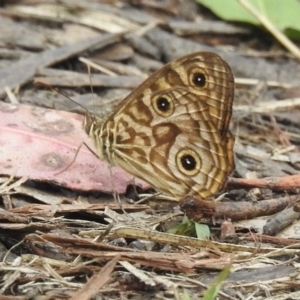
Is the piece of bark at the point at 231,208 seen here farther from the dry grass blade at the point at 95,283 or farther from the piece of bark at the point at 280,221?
the dry grass blade at the point at 95,283

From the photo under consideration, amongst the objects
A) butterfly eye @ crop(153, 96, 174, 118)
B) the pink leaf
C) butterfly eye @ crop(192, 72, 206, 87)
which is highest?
butterfly eye @ crop(192, 72, 206, 87)

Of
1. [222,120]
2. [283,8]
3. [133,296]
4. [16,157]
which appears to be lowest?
[133,296]

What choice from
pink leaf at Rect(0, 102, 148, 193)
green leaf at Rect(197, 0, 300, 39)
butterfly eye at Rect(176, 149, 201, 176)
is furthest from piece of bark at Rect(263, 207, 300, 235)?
green leaf at Rect(197, 0, 300, 39)

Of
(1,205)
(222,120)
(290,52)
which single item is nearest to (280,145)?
(222,120)

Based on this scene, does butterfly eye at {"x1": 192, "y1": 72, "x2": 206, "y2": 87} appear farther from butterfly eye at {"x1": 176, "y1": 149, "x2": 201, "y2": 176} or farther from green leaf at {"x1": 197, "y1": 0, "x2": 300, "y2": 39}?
green leaf at {"x1": 197, "y1": 0, "x2": 300, "y2": 39}

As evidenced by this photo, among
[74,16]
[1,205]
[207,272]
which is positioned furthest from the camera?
[74,16]

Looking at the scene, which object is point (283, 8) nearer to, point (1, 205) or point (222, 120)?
point (222, 120)
